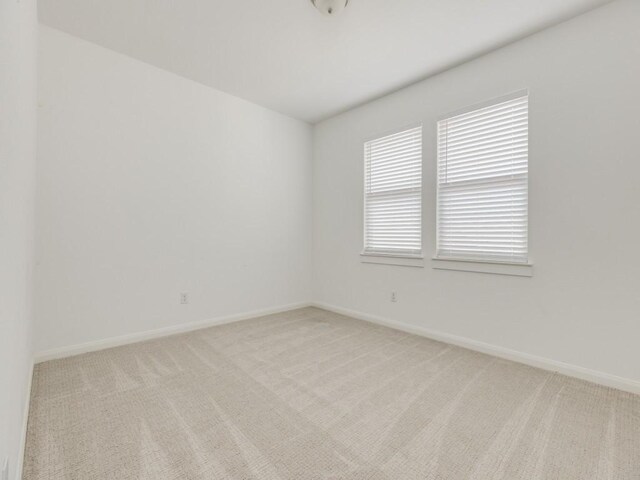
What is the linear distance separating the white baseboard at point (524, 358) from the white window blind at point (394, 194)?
32.2 inches

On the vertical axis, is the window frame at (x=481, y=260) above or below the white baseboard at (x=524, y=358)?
above

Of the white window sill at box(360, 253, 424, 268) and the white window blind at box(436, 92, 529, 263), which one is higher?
the white window blind at box(436, 92, 529, 263)

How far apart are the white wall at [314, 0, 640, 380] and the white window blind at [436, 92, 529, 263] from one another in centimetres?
9

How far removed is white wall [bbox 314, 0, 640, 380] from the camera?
6.68 feet

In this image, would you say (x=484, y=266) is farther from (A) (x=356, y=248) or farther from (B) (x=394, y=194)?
(A) (x=356, y=248)

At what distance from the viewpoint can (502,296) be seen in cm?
259

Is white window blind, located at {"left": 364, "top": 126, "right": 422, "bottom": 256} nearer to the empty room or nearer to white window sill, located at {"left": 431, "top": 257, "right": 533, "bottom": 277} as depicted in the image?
the empty room

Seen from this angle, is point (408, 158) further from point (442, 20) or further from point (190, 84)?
point (190, 84)

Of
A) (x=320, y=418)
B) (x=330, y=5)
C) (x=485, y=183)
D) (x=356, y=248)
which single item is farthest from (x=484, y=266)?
(x=330, y=5)

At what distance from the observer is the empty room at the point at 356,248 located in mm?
1496

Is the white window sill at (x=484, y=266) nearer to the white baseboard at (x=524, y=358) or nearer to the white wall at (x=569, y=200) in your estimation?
the white wall at (x=569, y=200)

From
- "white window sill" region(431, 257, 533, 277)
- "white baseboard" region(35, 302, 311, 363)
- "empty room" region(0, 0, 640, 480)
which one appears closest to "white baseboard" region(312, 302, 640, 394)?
"empty room" region(0, 0, 640, 480)

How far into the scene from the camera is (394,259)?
3.43m

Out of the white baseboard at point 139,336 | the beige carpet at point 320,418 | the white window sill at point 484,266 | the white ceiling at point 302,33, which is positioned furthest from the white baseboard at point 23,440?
the white window sill at point 484,266
